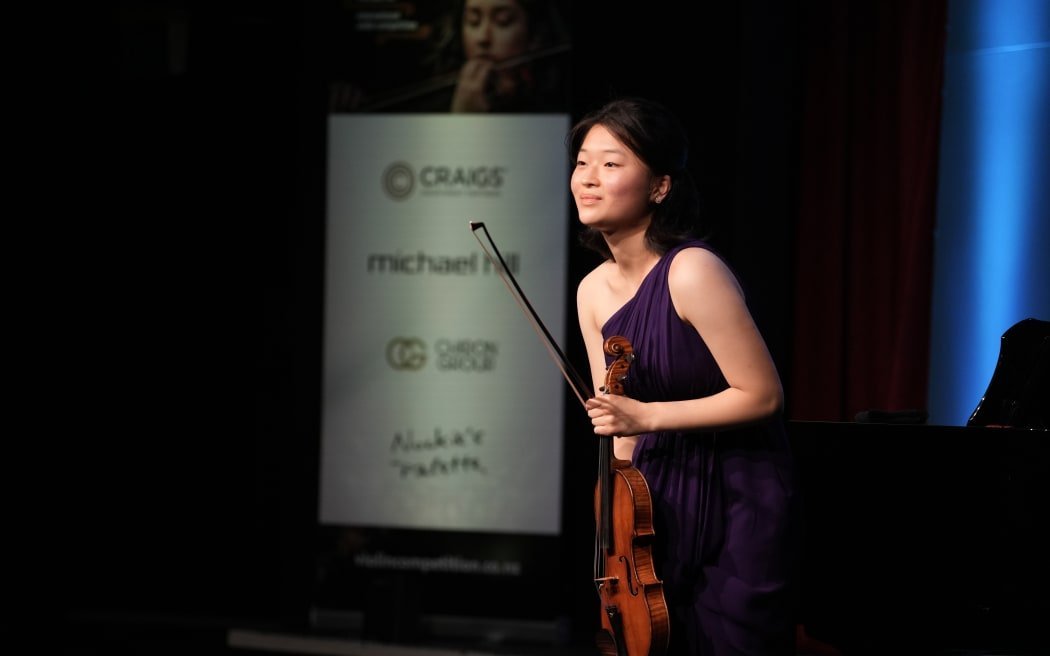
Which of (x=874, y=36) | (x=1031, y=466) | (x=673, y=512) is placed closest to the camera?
(x=673, y=512)

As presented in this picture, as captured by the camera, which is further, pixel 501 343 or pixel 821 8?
pixel 501 343

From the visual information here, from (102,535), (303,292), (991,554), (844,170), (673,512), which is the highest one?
(844,170)

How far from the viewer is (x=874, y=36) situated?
416 centimetres

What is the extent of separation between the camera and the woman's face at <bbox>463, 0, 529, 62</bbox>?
4.53 meters

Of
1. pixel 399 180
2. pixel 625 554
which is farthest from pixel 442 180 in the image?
pixel 625 554

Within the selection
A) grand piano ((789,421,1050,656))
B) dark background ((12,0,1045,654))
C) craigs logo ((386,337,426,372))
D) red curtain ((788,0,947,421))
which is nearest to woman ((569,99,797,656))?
grand piano ((789,421,1050,656))

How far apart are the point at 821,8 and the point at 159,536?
3.64 m

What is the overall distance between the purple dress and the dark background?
9.71ft

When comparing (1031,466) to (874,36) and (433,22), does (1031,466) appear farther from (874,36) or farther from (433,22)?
(433,22)

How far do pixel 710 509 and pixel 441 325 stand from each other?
269cm

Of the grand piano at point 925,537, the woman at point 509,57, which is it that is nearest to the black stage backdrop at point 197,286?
the woman at point 509,57

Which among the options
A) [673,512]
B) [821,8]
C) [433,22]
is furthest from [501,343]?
[673,512]

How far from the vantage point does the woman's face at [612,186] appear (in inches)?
83.2

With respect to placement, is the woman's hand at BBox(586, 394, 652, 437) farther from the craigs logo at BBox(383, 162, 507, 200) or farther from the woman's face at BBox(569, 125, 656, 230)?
the craigs logo at BBox(383, 162, 507, 200)
